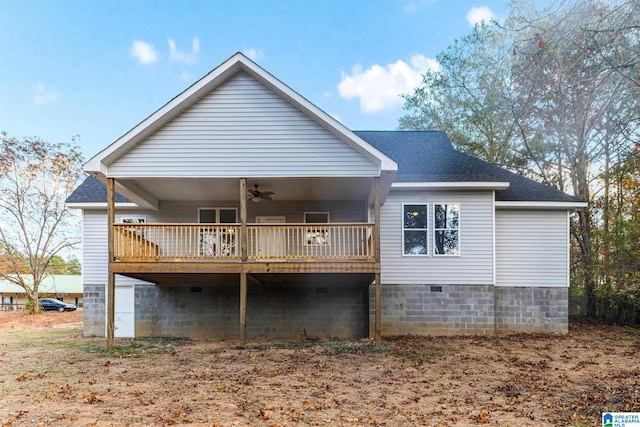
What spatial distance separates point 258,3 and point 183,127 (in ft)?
46.6

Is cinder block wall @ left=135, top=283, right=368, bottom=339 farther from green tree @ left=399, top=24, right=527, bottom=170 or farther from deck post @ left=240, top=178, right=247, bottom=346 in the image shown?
green tree @ left=399, top=24, right=527, bottom=170

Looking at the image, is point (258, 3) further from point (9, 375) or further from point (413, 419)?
point (413, 419)

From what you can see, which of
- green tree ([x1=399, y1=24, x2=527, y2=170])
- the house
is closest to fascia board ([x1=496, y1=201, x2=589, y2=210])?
the house

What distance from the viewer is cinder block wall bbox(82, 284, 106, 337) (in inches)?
526

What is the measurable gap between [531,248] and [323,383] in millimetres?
8759

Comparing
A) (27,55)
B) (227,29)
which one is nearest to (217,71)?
(227,29)

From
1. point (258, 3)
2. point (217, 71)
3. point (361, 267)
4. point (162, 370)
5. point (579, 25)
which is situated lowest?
point (162, 370)

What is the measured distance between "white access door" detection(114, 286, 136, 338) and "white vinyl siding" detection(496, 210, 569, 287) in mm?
11469

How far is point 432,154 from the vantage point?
1439cm

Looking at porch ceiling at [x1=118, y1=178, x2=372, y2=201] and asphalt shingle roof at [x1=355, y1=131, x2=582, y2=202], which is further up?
asphalt shingle roof at [x1=355, y1=131, x2=582, y2=202]

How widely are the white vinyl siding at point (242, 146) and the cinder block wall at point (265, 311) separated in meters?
4.17

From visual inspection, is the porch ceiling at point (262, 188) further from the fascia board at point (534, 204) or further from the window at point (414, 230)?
the fascia board at point (534, 204)

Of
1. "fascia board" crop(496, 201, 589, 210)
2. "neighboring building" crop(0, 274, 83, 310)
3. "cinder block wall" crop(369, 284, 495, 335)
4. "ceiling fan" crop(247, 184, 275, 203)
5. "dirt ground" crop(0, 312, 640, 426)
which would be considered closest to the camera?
"dirt ground" crop(0, 312, 640, 426)

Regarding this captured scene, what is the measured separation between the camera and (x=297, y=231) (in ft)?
34.8
